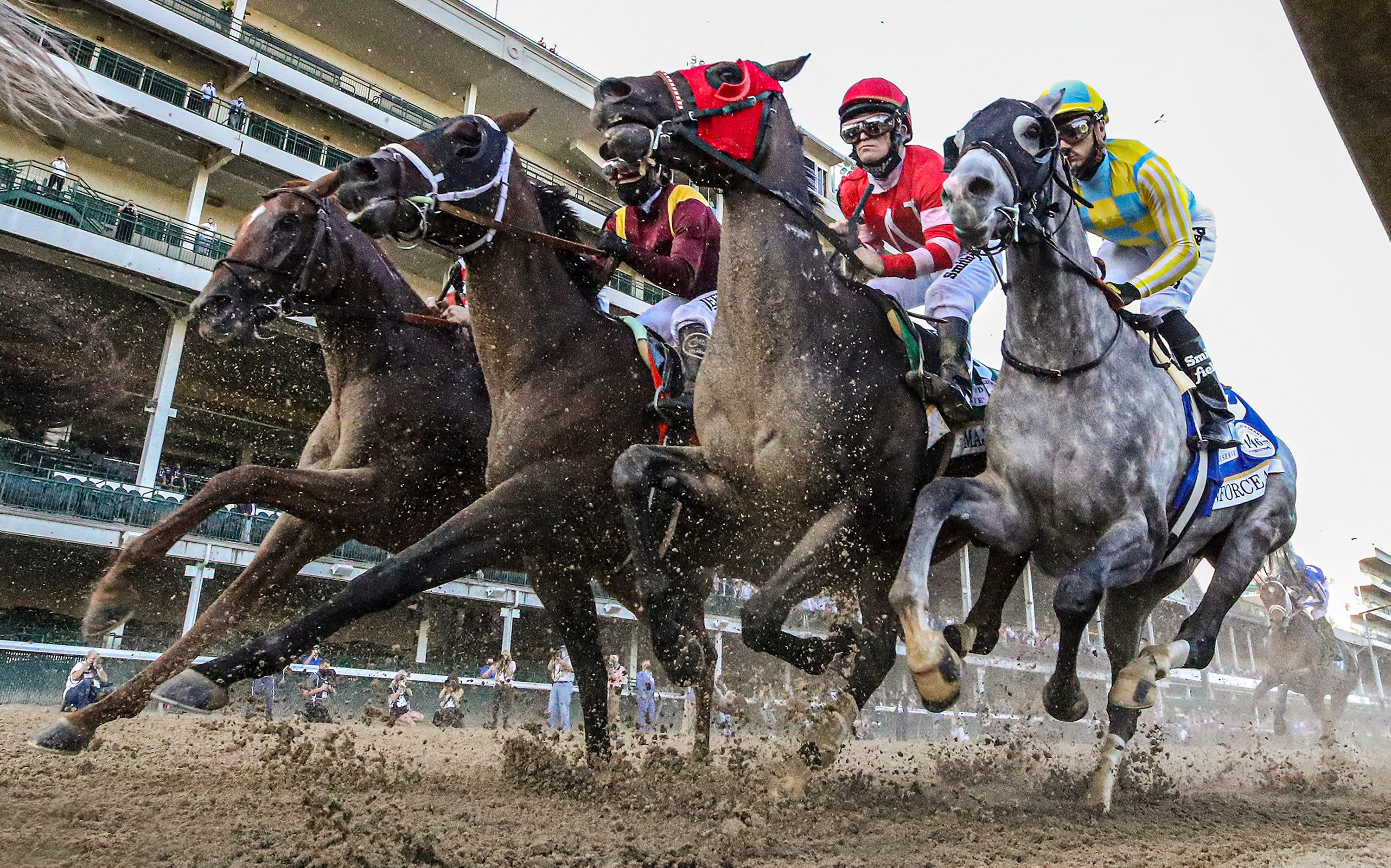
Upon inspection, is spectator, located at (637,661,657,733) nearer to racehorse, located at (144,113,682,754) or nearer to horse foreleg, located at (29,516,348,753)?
horse foreleg, located at (29,516,348,753)

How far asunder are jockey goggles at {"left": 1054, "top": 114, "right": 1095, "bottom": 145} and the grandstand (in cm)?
876

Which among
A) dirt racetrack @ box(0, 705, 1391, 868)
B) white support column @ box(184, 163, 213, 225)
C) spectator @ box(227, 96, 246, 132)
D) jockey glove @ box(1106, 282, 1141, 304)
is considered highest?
spectator @ box(227, 96, 246, 132)

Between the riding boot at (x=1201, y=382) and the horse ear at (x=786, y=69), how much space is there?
2270 mm

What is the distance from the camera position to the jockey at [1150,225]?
16.7 feet

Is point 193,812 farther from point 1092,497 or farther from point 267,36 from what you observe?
point 267,36

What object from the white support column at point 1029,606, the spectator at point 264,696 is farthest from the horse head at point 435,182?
the white support column at point 1029,606

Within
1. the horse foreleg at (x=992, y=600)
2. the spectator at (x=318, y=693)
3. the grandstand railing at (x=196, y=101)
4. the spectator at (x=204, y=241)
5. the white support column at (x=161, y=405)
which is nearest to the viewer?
the horse foreleg at (x=992, y=600)

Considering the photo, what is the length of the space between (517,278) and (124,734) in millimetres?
4957

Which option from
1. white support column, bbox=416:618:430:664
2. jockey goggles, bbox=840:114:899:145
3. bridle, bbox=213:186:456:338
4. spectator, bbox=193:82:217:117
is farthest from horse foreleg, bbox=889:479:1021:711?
spectator, bbox=193:82:217:117

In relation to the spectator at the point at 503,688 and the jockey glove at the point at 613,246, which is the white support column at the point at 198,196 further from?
the jockey glove at the point at 613,246

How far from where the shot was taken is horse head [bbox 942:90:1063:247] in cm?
403

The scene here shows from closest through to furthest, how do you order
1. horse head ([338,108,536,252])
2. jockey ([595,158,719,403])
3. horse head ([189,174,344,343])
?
horse head ([338,108,536,252]) → jockey ([595,158,719,403]) → horse head ([189,174,344,343])

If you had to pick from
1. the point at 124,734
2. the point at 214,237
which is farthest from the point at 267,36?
the point at 124,734

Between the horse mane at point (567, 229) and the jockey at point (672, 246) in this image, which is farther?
the horse mane at point (567, 229)
